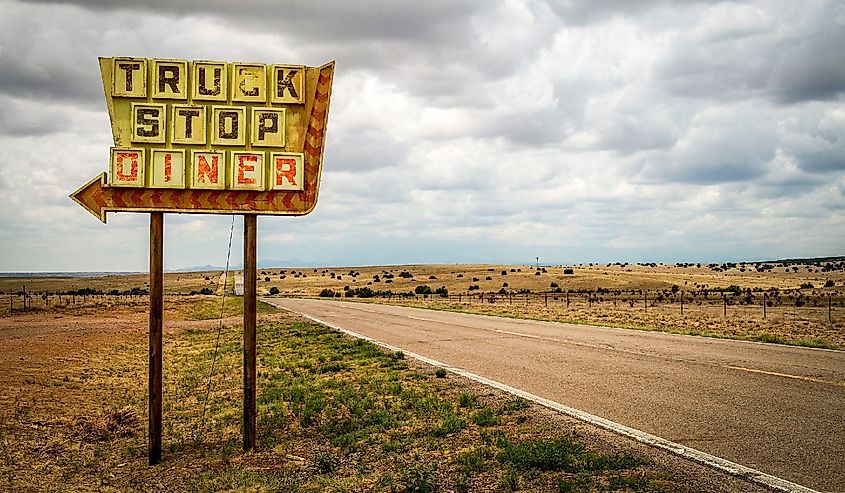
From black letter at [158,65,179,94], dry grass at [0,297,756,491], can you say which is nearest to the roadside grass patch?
dry grass at [0,297,756,491]

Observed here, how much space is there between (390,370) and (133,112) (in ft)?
24.2

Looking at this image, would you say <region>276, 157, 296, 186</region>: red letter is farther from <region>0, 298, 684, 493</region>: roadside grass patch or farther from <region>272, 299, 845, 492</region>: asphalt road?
<region>272, 299, 845, 492</region>: asphalt road

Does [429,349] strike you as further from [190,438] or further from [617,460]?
[617,460]

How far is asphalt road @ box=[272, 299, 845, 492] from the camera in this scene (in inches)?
280

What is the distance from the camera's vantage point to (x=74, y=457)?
827cm

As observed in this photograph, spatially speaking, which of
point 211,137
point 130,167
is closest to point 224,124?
point 211,137

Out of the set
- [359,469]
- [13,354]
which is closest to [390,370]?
[359,469]

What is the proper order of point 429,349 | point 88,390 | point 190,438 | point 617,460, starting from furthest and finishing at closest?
1. point 429,349
2. point 88,390
3. point 190,438
4. point 617,460

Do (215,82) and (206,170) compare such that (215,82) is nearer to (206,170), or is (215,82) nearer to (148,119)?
(148,119)

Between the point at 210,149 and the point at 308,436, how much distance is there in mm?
3838

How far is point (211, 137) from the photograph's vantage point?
326 inches

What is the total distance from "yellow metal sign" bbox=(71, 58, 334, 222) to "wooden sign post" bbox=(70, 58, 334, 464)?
1cm

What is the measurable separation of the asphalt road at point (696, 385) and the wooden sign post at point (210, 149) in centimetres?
496

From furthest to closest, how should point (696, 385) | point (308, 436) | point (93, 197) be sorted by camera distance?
point (696, 385) → point (308, 436) → point (93, 197)
